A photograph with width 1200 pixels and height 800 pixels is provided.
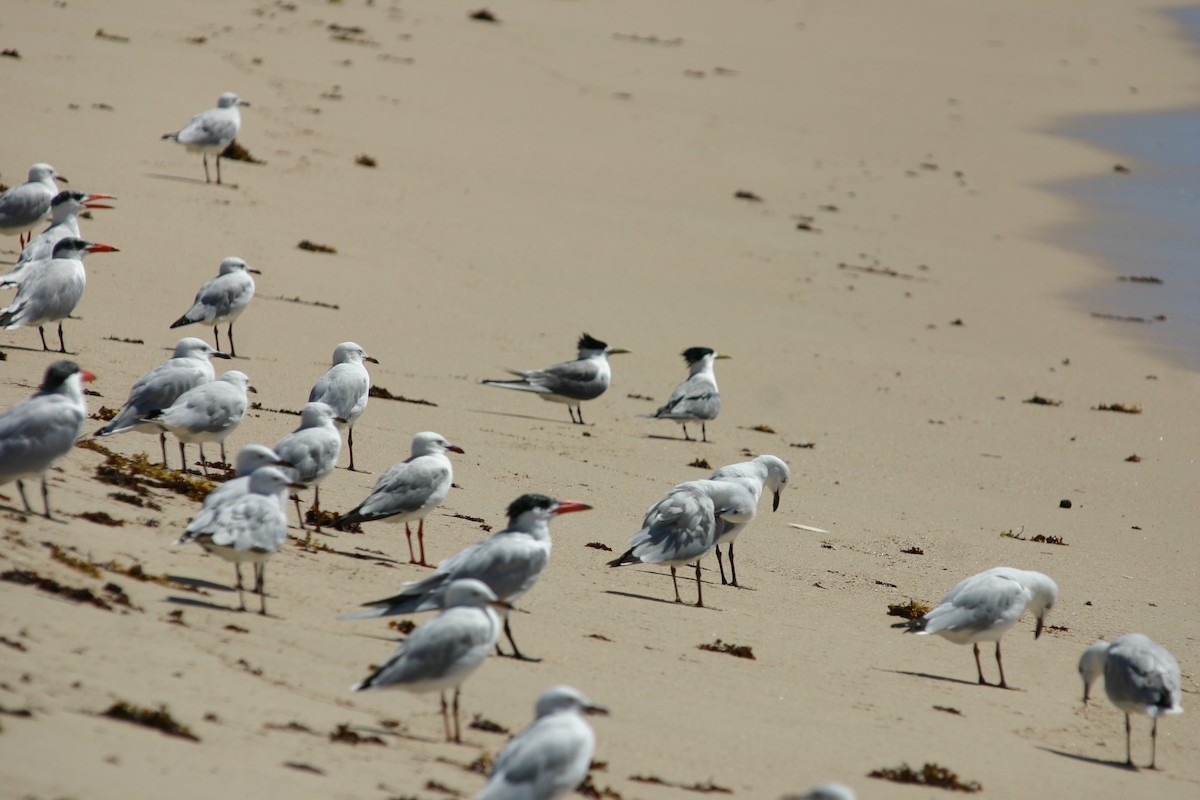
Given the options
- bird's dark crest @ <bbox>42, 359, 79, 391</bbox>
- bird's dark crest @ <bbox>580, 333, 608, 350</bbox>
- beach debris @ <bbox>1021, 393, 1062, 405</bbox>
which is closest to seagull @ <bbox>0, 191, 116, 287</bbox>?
bird's dark crest @ <bbox>580, 333, 608, 350</bbox>

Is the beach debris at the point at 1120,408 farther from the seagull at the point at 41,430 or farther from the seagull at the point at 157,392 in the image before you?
the seagull at the point at 41,430

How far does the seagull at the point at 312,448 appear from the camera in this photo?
9609mm

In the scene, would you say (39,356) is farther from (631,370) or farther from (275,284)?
(631,370)

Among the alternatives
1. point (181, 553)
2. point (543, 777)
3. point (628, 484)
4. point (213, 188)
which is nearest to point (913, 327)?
point (628, 484)

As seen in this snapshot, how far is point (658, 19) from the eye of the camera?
1618 inches

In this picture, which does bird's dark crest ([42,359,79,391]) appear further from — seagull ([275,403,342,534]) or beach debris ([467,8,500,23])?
beach debris ([467,8,500,23])

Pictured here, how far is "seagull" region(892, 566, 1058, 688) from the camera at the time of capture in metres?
9.35

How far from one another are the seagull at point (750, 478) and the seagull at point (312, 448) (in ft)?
9.75

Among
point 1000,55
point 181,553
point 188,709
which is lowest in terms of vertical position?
point 1000,55

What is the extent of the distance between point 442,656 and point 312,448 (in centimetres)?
331

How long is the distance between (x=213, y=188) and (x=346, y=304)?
4.72 metres

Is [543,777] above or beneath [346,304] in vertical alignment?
above

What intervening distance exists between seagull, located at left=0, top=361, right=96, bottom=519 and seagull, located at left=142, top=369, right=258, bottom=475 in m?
1.31

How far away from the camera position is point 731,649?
8922 millimetres
